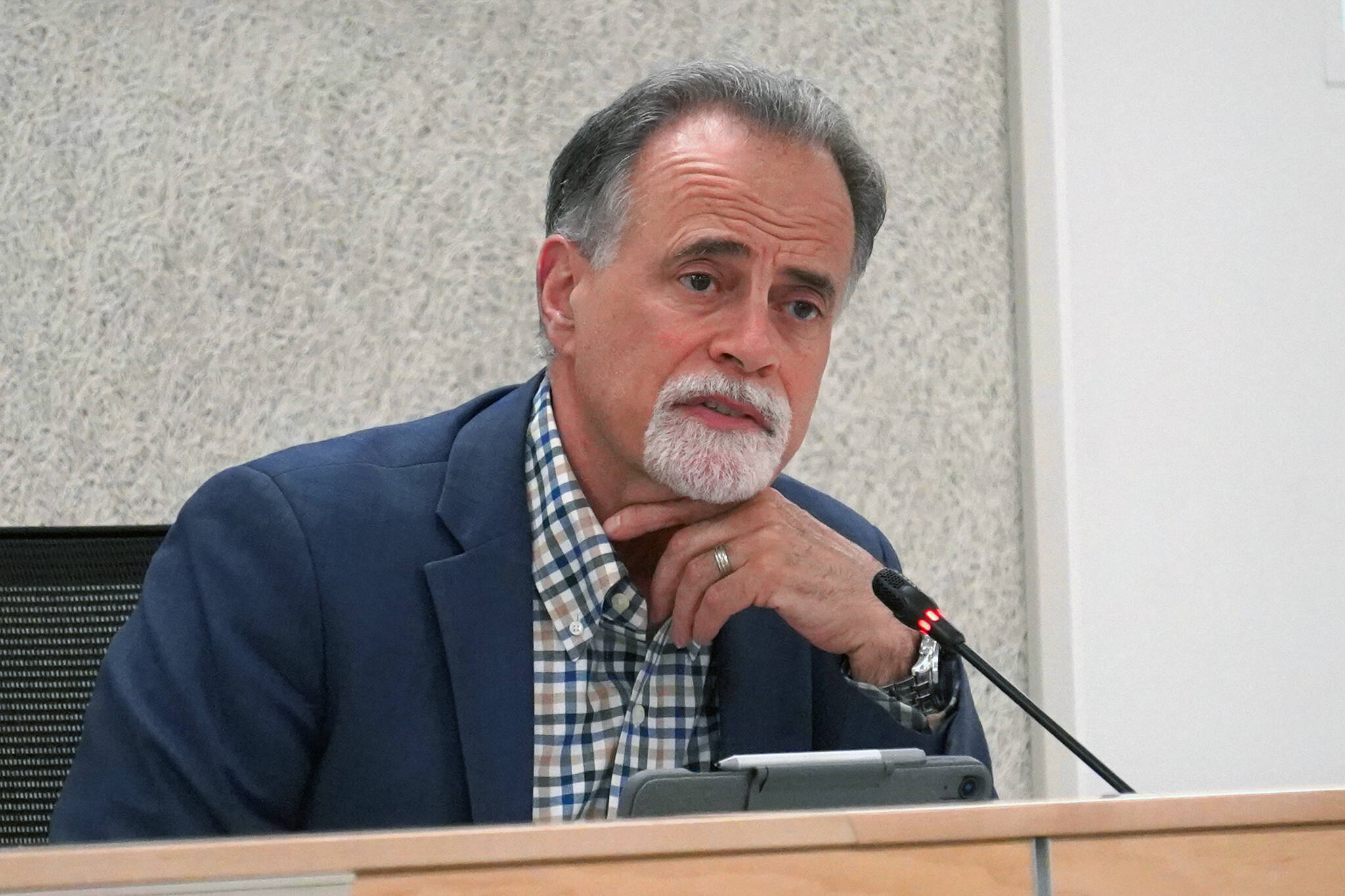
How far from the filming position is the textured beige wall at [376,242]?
1477 millimetres

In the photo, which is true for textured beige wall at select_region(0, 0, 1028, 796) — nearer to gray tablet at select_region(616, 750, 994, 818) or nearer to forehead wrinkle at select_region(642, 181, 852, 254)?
forehead wrinkle at select_region(642, 181, 852, 254)

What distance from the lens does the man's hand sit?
112 centimetres

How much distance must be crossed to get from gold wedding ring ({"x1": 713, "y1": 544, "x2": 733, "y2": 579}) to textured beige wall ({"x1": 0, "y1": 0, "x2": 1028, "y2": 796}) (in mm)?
469

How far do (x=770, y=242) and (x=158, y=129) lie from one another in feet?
2.47

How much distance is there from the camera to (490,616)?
106 cm

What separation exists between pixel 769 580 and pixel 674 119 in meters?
0.43

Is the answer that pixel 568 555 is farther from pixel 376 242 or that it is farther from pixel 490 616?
pixel 376 242

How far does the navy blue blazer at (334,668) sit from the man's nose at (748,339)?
203mm

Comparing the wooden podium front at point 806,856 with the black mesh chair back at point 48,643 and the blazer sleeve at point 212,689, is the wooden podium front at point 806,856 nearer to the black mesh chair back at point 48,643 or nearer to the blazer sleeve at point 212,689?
the blazer sleeve at point 212,689

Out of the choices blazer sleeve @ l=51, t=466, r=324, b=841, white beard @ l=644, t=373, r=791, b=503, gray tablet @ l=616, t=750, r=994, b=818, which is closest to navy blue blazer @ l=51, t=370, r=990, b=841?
blazer sleeve @ l=51, t=466, r=324, b=841

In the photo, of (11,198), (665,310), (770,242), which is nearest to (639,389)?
(665,310)

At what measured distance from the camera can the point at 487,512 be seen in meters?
1.11

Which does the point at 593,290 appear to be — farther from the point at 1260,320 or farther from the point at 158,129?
the point at 1260,320

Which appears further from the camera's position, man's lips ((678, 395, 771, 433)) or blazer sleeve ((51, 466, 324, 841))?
man's lips ((678, 395, 771, 433))
